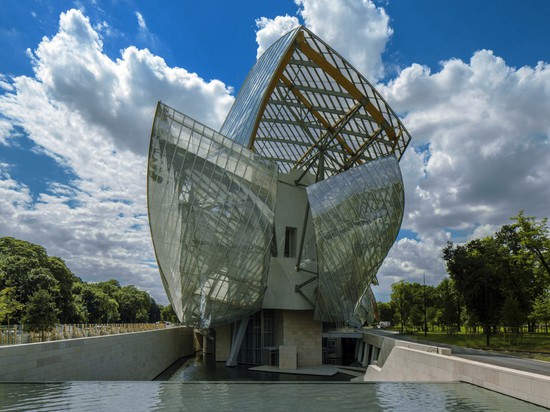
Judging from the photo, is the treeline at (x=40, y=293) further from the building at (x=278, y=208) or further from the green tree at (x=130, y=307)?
the green tree at (x=130, y=307)

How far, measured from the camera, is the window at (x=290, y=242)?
4541 cm

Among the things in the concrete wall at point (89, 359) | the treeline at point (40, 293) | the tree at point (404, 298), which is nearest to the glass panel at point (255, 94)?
the concrete wall at point (89, 359)

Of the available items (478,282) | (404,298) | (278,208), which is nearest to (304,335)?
(278,208)

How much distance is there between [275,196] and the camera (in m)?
33.5

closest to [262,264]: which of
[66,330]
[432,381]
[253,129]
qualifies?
[253,129]

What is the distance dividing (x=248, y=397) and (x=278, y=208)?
3202 centimetres

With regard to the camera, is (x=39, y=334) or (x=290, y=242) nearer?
(x=39, y=334)

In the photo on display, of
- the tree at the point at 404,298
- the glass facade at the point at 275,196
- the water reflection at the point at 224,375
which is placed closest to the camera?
the glass facade at the point at 275,196

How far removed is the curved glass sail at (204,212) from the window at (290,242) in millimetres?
10788

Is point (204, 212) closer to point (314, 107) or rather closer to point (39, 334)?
point (39, 334)

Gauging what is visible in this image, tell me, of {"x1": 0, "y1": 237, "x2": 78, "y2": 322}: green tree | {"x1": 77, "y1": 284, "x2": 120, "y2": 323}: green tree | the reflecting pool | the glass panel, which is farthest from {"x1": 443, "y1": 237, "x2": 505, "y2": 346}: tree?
{"x1": 77, "y1": 284, "x2": 120, "y2": 323}: green tree

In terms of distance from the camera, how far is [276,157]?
60.3 meters

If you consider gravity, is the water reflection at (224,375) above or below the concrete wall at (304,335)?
below

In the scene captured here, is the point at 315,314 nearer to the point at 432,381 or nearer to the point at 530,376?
the point at 432,381
